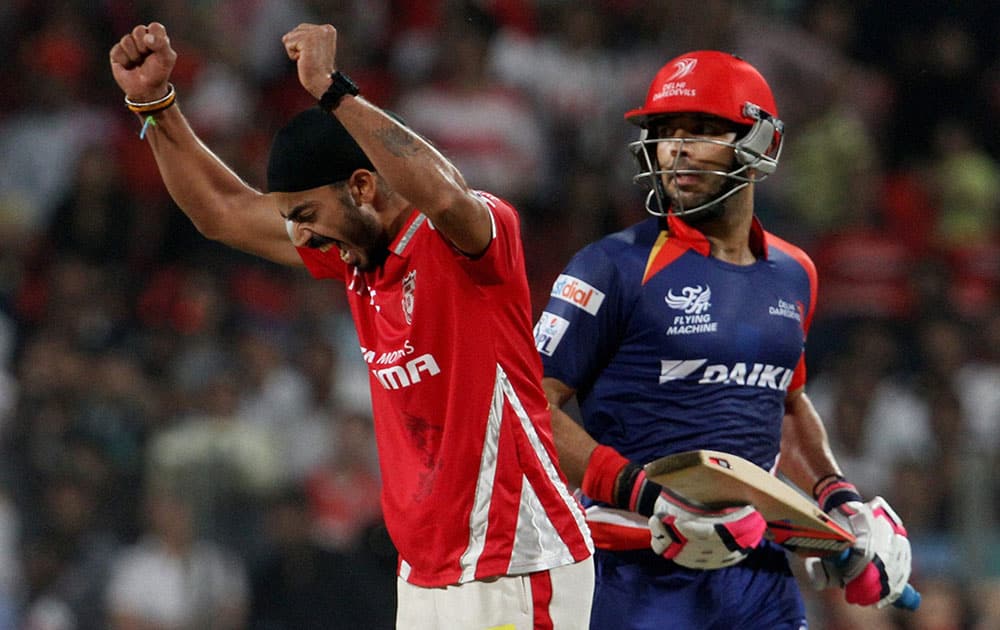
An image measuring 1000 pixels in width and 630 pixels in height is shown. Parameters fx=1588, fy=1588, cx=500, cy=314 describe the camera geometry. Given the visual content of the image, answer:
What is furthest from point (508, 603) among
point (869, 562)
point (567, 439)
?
point (869, 562)

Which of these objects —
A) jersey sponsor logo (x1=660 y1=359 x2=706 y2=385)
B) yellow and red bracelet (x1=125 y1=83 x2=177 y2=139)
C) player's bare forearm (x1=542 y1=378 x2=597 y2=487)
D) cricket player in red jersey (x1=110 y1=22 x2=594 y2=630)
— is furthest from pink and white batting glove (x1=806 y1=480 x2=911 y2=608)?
yellow and red bracelet (x1=125 y1=83 x2=177 y2=139)

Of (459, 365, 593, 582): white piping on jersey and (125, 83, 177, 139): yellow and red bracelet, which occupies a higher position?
(125, 83, 177, 139): yellow and red bracelet

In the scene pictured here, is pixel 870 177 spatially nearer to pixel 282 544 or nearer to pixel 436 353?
pixel 282 544

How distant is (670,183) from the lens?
14.3 ft

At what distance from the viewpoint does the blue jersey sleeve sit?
4.21m

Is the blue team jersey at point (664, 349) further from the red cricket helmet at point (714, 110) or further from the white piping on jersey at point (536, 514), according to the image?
the white piping on jersey at point (536, 514)

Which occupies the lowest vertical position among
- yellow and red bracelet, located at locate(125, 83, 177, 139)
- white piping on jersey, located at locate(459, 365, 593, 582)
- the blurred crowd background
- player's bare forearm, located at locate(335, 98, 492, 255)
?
the blurred crowd background

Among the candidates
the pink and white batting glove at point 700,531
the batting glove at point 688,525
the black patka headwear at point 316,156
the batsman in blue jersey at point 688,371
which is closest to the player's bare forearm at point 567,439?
the batsman in blue jersey at point 688,371

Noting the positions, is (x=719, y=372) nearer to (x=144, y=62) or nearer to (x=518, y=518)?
(x=518, y=518)

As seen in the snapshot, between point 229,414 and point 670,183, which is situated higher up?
point 670,183

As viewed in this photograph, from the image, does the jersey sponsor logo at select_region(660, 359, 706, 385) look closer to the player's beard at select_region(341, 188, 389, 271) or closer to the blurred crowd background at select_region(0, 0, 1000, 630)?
the player's beard at select_region(341, 188, 389, 271)

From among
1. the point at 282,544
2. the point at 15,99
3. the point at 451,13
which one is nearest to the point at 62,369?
the point at 282,544

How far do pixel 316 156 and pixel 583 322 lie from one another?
1.03 m

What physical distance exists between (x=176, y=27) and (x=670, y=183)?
5994 mm
